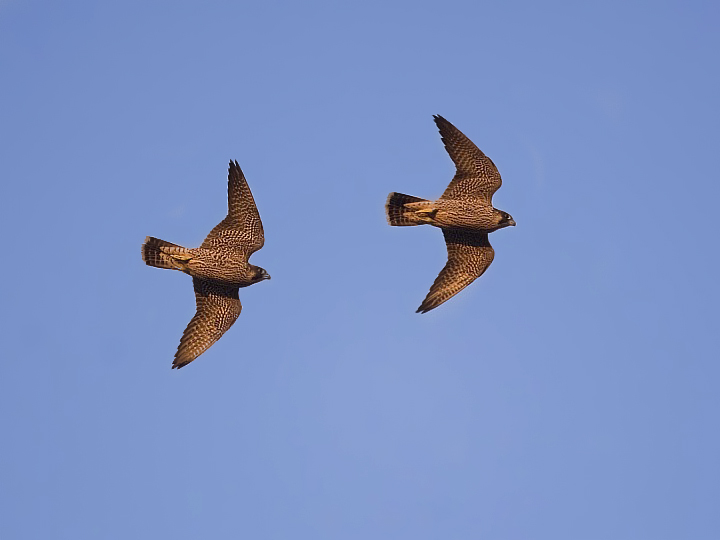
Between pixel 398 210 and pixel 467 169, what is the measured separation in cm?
208

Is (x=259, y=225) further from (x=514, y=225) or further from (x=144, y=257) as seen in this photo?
(x=514, y=225)

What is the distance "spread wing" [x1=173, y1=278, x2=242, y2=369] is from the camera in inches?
1324

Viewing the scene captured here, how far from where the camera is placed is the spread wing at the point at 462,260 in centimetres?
3447

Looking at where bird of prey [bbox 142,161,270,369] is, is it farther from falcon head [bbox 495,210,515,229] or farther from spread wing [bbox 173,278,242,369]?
falcon head [bbox 495,210,515,229]

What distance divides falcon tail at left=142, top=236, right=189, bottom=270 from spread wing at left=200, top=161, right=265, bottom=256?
41.8 inches

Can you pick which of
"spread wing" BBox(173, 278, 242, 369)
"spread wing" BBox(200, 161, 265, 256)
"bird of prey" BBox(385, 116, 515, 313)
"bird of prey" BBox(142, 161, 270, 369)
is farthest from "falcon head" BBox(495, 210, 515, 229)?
"spread wing" BBox(173, 278, 242, 369)

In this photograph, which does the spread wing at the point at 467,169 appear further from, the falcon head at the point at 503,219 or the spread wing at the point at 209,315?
the spread wing at the point at 209,315

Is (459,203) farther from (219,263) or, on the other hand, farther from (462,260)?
(219,263)

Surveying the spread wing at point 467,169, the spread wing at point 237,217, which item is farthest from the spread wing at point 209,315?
the spread wing at point 467,169

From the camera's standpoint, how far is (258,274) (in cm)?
3328

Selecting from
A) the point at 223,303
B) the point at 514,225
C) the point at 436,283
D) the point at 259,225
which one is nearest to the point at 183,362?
the point at 223,303

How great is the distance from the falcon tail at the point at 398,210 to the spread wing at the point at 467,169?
1032 millimetres

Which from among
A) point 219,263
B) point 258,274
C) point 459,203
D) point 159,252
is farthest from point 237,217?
point 459,203

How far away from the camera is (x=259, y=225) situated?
3341 centimetres
